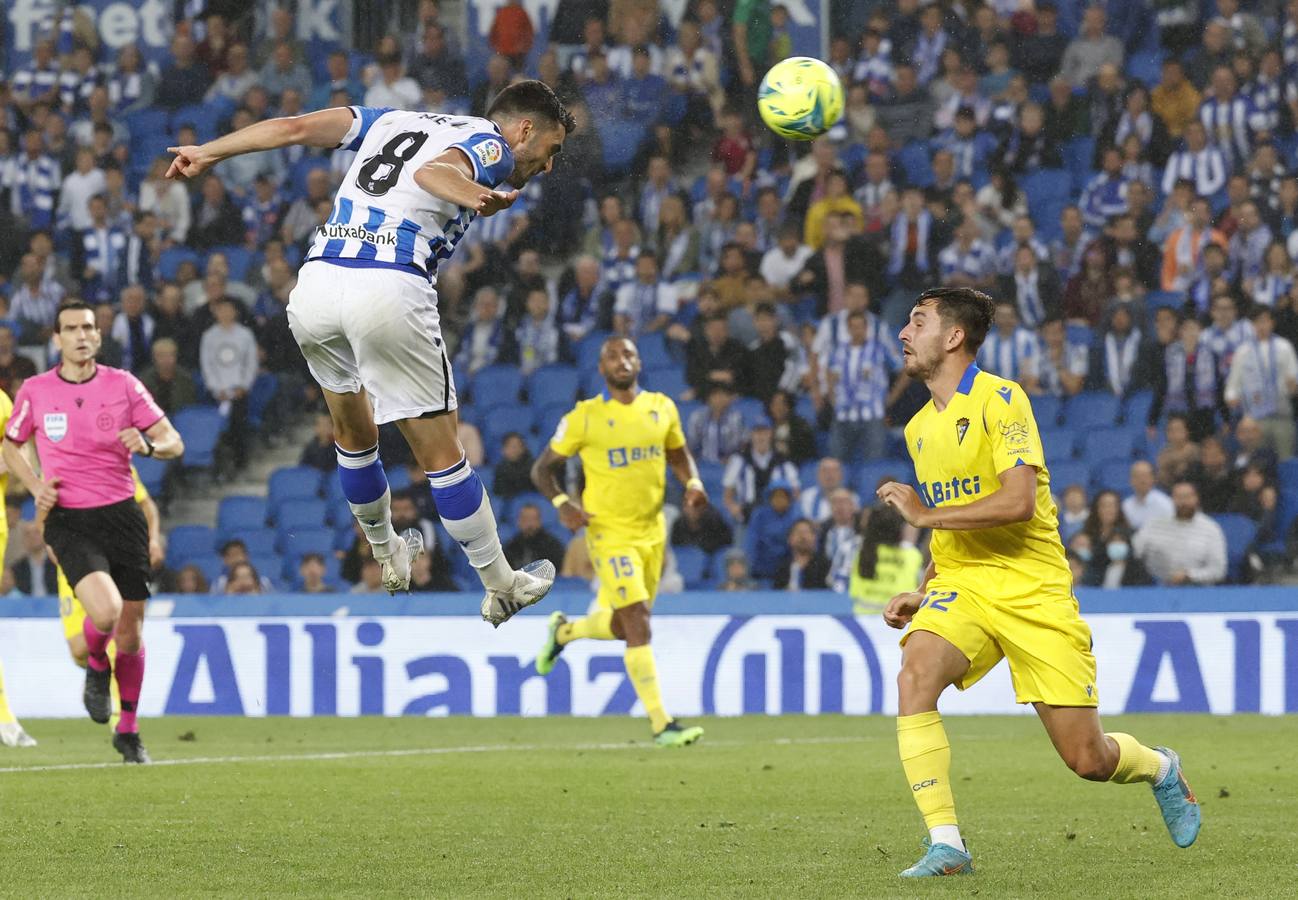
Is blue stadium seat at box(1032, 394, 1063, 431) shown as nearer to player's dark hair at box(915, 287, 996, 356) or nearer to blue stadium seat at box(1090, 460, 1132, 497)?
blue stadium seat at box(1090, 460, 1132, 497)

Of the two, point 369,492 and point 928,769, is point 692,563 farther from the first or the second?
point 928,769

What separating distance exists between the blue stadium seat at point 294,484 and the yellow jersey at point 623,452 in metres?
5.51

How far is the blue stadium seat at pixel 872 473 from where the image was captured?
16.8 m

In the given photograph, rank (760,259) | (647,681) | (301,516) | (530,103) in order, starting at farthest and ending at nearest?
1. (760,259)
2. (301,516)
3. (647,681)
4. (530,103)

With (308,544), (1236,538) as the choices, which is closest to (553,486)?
(308,544)

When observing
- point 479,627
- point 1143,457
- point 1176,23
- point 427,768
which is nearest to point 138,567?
point 427,768

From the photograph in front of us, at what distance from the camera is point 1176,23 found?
65.4 ft

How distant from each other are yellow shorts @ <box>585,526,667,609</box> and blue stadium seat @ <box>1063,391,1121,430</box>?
5614mm

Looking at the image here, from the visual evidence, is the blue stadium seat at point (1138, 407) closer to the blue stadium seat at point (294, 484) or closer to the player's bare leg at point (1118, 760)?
the blue stadium seat at point (294, 484)

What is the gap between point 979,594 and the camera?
21.4 feet

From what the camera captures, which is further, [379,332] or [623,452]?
→ [623,452]

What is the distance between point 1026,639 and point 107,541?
243 inches

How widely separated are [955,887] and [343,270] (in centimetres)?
289

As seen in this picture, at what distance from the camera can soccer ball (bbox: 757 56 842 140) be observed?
9.22 metres
